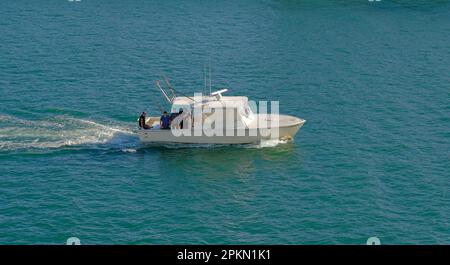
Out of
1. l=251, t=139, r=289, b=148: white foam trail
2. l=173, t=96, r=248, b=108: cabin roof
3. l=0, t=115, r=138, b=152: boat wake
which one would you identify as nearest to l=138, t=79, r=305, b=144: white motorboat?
l=173, t=96, r=248, b=108: cabin roof

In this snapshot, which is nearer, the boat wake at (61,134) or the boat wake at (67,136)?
the boat wake at (67,136)

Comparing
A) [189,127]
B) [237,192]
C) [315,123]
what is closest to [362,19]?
[315,123]

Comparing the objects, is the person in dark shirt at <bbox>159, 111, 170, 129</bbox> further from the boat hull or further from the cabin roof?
the cabin roof

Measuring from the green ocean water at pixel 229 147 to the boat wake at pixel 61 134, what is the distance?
24 cm

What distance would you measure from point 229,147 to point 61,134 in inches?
591

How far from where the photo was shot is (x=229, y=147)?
75.2 meters

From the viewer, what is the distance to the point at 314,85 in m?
92.5

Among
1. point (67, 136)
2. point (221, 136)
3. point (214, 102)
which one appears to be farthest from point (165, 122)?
point (67, 136)

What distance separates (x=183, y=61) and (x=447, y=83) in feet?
98.0

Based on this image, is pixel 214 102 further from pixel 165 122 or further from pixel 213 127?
pixel 165 122

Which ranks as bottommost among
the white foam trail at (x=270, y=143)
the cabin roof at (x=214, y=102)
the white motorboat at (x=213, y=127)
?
the white foam trail at (x=270, y=143)

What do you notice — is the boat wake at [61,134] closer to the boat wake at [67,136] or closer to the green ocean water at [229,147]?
the boat wake at [67,136]

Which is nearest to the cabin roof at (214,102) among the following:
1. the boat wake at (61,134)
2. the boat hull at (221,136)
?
the boat hull at (221,136)

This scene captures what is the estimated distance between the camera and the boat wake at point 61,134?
74625 mm
